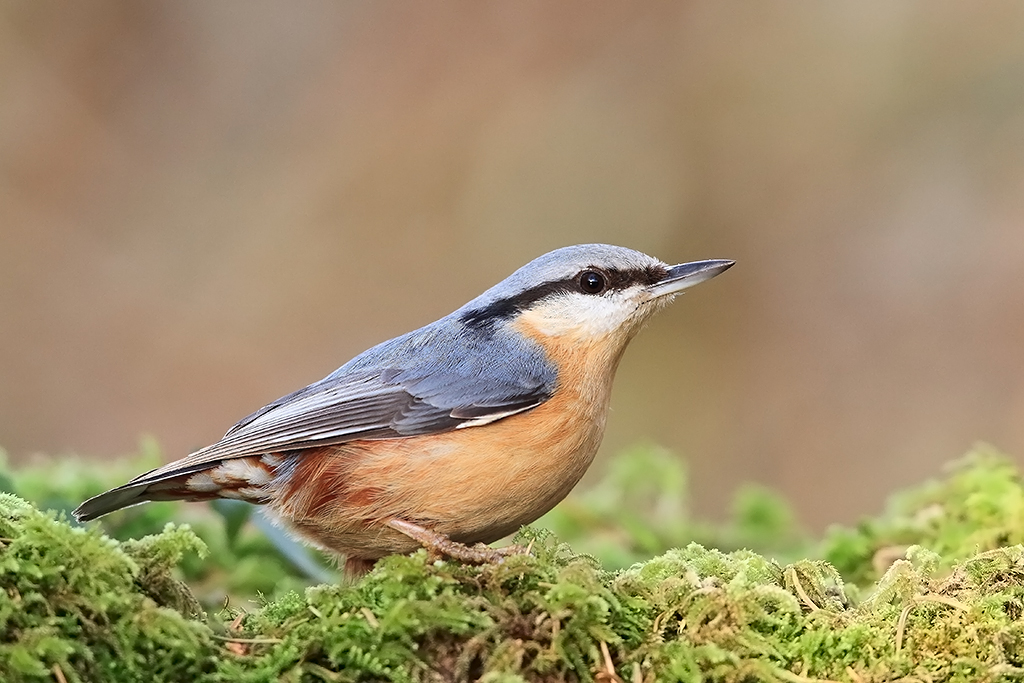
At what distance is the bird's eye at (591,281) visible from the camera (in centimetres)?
374

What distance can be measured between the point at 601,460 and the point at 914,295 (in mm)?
3567

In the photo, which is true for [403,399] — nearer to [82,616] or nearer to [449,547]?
[449,547]

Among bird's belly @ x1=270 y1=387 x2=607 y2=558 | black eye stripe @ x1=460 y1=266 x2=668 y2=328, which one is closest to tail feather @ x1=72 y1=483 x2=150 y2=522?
bird's belly @ x1=270 y1=387 x2=607 y2=558

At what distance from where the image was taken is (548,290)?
3.78m

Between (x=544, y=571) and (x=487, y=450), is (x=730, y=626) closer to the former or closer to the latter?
(x=544, y=571)

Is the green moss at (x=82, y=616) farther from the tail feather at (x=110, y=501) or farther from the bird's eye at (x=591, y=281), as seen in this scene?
the bird's eye at (x=591, y=281)

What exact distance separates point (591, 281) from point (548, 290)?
0.17 metres

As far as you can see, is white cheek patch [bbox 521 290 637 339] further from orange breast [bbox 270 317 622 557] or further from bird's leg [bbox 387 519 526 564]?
bird's leg [bbox 387 519 526 564]

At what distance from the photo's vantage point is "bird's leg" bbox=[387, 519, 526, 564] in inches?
107

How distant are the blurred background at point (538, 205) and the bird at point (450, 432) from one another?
6.08 m

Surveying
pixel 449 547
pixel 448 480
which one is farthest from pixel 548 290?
pixel 449 547

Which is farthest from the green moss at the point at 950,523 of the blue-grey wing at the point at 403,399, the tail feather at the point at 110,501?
the tail feather at the point at 110,501

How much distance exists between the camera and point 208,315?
1051 centimetres

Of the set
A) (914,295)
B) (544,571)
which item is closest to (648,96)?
(914,295)
